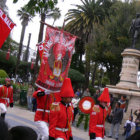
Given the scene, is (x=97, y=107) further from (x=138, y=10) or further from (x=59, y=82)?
(x=138, y=10)

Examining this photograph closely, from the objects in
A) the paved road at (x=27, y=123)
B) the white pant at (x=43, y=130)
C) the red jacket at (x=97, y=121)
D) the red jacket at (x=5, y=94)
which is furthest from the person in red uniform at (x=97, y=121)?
the red jacket at (x=5, y=94)

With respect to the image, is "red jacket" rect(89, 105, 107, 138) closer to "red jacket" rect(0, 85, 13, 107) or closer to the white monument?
"red jacket" rect(0, 85, 13, 107)

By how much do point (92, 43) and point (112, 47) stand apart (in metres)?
2.94

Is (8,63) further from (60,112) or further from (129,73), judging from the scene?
(60,112)

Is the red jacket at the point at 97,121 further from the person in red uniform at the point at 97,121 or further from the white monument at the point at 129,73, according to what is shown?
the white monument at the point at 129,73

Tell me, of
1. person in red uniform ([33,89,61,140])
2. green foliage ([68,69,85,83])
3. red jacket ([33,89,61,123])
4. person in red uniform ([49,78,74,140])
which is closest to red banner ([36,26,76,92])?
person in red uniform ([33,89,61,140])

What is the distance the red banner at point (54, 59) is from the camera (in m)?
6.29

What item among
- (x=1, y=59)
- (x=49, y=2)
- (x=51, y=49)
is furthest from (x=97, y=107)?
(x=1, y=59)

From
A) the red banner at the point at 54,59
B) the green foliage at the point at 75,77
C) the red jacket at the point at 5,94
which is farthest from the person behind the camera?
the green foliage at the point at 75,77

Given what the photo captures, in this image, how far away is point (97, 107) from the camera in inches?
250

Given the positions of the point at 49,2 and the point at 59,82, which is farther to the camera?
the point at 59,82

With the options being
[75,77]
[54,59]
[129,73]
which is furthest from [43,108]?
[75,77]

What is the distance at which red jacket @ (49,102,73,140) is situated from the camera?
189 inches

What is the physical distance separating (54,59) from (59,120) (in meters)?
2.04
